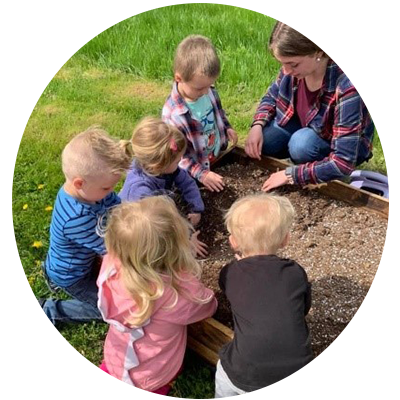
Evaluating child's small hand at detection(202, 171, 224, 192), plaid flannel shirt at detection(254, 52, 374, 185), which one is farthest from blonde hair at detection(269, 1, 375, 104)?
child's small hand at detection(202, 171, 224, 192)

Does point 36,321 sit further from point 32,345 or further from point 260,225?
point 260,225

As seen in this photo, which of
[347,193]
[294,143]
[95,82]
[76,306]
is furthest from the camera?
[95,82]

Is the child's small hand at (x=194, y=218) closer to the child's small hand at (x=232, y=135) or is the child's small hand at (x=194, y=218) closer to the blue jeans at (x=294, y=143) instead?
the child's small hand at (x=232, y=135)

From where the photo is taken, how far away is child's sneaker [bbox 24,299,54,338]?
2746 millimetres

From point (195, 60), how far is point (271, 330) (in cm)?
155

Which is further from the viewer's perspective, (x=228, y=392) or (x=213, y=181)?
(x=213, y=181)

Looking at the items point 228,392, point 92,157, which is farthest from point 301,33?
point 228,392

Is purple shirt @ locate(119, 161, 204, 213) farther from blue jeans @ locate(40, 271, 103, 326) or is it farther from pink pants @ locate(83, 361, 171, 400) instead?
pink pants @ locate(83, 361, 171, 400)

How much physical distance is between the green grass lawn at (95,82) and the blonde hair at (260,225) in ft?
2.65

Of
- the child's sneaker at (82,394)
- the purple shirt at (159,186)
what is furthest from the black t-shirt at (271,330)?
the purple shirt at (159,186)

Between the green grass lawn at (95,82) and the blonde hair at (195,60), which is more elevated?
the blonde hair at (195,60)

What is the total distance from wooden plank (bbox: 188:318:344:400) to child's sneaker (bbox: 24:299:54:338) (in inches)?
31.0

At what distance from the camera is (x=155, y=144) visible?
259 centimetres

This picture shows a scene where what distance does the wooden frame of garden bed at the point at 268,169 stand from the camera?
2.17m
